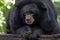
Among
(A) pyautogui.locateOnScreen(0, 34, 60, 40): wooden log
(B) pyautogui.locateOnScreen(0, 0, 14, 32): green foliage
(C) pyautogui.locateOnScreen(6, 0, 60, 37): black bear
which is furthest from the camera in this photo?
(B) pyautogui.locateOnScreen(0, 0, 14, 32): green foliage

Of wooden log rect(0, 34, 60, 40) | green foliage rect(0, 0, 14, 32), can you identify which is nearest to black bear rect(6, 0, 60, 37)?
wooden log rect(0, 34, 60, 40)

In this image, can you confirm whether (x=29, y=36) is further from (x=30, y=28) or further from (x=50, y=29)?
(x=50, y=29)

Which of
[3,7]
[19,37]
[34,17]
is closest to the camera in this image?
[19,37]

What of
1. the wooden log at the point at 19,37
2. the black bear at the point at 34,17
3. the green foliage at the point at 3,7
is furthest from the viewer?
the green foliage at the point at 3,7

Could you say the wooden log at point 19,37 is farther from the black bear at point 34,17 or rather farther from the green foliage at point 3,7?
the green foliage at point 3,7

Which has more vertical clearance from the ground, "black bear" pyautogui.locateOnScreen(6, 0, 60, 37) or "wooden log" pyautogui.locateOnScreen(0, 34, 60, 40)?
"black bear" pyautogui.locateOnScreen(6, 0, 60, 37)

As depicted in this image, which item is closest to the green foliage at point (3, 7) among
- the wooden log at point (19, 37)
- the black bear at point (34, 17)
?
the black bear at point (34, 17)

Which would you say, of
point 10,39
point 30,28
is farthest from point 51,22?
point 10,39

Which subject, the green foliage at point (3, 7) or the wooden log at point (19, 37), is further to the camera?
the green foliage at point (3, 7)

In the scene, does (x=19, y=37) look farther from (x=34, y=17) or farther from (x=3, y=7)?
(x=3, y=7)

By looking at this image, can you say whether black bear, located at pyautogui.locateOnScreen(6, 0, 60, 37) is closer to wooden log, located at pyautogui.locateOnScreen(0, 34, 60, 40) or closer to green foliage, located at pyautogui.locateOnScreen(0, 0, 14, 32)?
wooden log, located at pyautogui.locateOnScreen(0, 34, 60, 40)

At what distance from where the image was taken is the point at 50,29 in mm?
4445

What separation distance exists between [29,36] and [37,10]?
0.58m

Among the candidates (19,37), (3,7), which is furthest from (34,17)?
(3,7)
